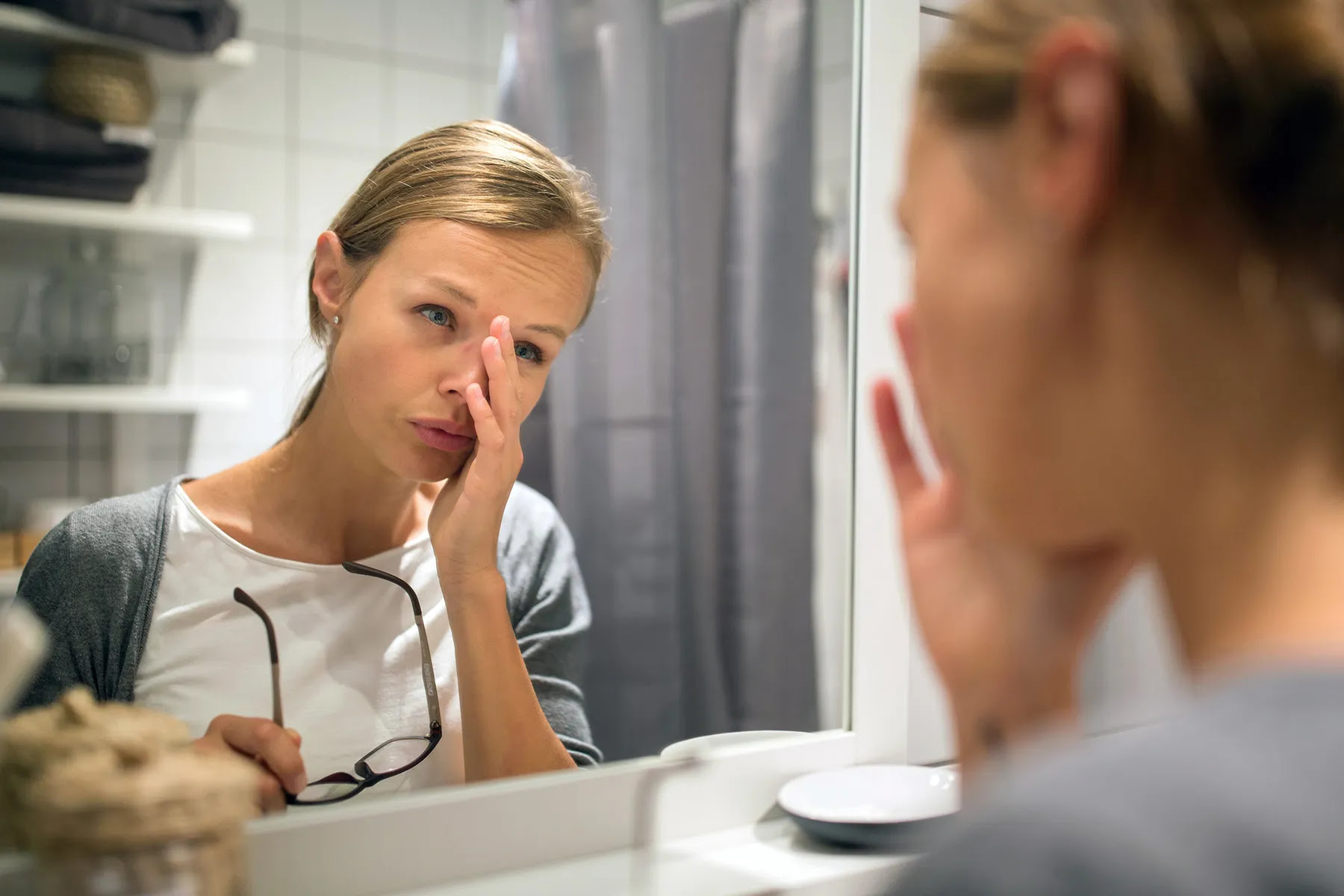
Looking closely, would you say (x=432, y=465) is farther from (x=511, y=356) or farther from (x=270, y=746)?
(x=270, y=746)

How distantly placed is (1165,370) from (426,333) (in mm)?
539

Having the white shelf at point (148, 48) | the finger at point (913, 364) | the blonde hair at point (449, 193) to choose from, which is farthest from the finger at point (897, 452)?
the white shelf at point (148, 48)

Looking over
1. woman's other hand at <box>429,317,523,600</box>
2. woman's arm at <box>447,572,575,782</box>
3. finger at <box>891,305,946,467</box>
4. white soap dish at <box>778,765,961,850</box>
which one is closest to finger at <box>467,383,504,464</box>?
woman's other hand at <box>429,317,523,600</box>

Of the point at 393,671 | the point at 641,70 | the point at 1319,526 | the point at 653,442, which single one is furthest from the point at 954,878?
the point at 641,70

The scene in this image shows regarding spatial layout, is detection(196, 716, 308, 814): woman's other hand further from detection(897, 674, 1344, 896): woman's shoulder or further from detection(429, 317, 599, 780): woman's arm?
detection(897, 674, 1344, 896): woman's shoulder

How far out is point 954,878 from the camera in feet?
1.18

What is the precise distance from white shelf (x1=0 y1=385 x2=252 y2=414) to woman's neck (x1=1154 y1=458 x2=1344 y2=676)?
0.62m

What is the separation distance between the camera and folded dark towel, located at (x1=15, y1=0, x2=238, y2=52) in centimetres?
71

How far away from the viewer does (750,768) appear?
106 cm

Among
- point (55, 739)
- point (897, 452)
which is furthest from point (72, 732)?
point (897, 452)

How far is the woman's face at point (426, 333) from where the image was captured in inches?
31.3

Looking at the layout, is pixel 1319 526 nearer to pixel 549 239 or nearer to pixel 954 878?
pixel 954 878

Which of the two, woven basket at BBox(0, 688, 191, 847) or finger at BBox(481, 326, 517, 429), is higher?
finger at BBox(481, 326, 517, 429)

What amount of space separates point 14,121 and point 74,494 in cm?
25
